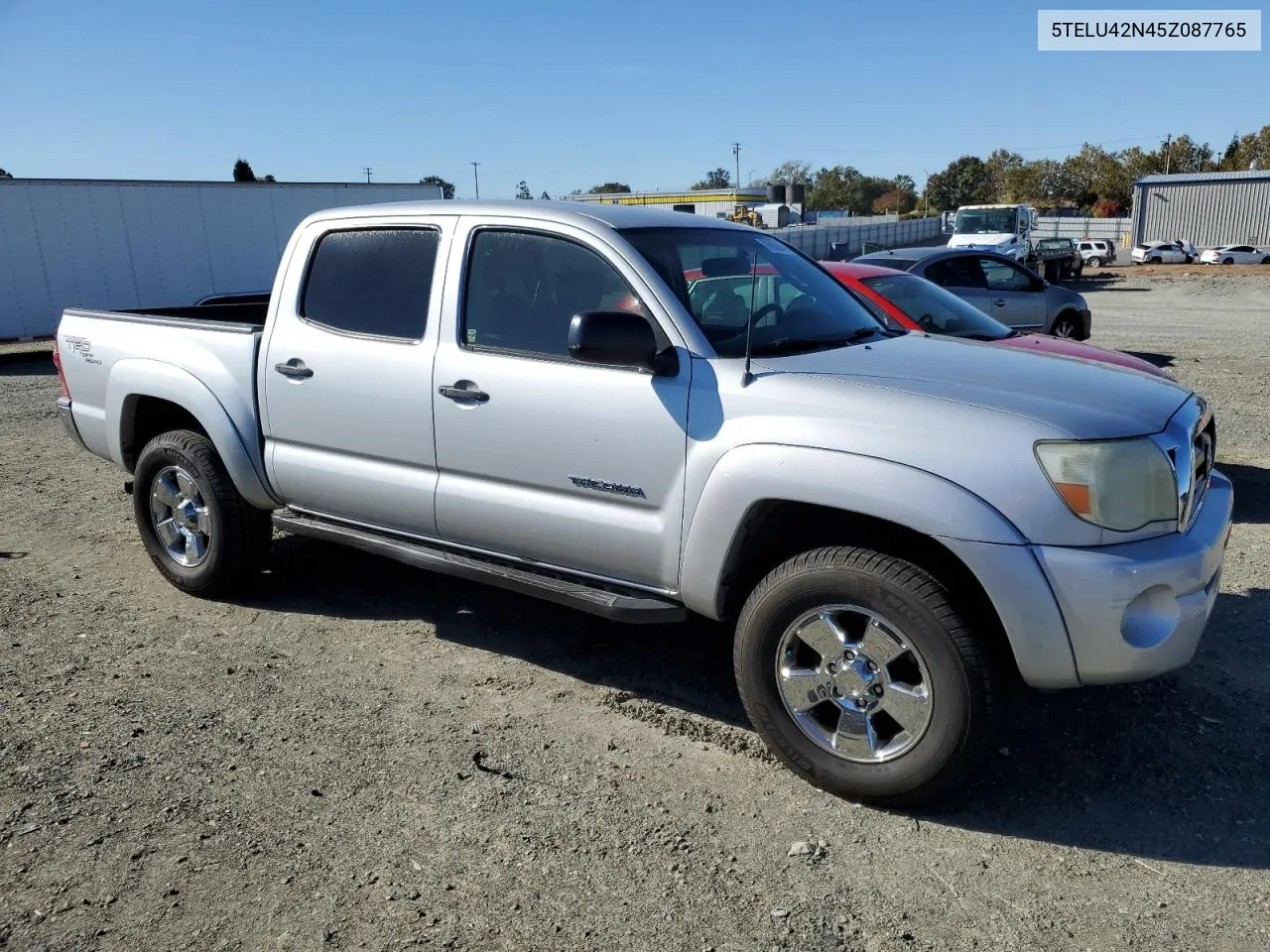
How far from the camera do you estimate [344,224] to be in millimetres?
4676

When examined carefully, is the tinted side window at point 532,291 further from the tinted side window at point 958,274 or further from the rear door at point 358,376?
the tinted side window at point 958,274

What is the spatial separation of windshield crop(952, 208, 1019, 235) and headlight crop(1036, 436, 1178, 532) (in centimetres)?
3074

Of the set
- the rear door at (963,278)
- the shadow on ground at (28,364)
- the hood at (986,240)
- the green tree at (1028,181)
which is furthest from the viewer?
the green tree at (1028,181)

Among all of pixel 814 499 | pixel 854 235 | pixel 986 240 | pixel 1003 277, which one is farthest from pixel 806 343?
pixel 854 235

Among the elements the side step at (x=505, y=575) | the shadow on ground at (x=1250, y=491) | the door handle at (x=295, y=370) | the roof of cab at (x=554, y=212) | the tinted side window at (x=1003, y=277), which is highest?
the roof of cab at (x=554, y=212)

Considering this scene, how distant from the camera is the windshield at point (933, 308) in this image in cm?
736

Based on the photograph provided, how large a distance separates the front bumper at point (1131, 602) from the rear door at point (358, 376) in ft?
8.10

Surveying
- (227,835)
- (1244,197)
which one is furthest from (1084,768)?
(1244,197)

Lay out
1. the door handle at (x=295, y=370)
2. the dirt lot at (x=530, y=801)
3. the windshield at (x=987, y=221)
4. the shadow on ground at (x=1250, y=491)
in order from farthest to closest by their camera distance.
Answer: the windshield at (x=987, y=221)
the shadow on ground at (x=1250, y=491)
the door handle at (x=295, y=370)
the dirt lot at (x=530, y=801)

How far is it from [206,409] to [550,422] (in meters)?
2.08

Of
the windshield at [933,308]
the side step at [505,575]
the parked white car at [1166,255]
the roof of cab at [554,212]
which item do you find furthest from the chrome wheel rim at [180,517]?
the parked white car at [1166,255]

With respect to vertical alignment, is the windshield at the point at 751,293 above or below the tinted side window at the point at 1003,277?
above

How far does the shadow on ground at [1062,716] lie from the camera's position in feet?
10.5

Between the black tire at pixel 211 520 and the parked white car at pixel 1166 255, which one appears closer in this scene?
the black tire at pixel 211 520
